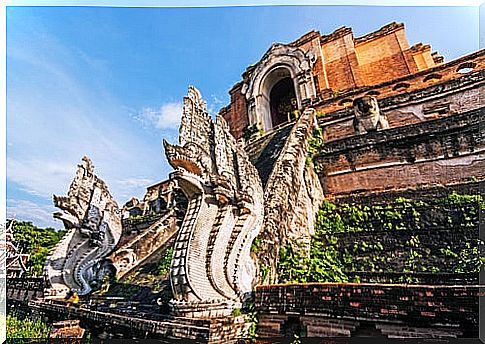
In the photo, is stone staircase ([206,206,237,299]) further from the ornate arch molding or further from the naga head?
the ornate arch molding

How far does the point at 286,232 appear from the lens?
5695mm

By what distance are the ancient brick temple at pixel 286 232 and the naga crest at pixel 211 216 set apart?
2cm

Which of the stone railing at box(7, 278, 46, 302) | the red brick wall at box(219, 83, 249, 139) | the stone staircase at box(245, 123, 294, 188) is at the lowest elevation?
the stone railing at box(7, 278, 46, 302)

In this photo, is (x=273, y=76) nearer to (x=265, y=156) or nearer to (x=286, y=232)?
(x=265, y=156)

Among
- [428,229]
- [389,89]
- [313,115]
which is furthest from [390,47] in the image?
[428,229]

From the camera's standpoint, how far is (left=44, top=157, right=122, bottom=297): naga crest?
679 centimetres

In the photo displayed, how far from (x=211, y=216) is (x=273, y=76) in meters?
15.3

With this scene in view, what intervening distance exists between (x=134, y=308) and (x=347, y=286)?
3032 mm

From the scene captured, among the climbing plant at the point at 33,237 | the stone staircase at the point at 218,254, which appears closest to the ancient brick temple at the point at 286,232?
the stone staircase at the point at 218,254

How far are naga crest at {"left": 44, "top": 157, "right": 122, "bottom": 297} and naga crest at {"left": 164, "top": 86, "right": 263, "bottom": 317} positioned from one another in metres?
3.76

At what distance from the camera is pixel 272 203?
18.7 ft

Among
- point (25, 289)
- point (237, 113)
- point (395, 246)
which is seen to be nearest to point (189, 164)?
point (395, 246)

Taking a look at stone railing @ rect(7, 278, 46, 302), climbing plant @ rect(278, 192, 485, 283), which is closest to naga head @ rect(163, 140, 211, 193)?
climbing plant @ rect(278, 192, 485, 283)

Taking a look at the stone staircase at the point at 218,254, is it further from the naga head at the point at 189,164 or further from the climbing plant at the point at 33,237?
the climbing plant at the point at 33,237
